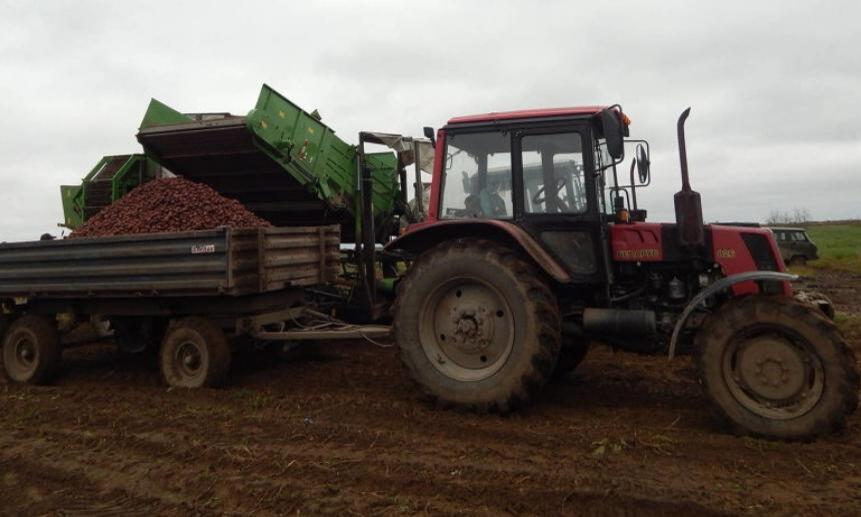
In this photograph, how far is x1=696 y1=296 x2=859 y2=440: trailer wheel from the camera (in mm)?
3736

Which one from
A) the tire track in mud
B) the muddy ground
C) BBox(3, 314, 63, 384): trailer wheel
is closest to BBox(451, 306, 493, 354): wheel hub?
the muddy ground

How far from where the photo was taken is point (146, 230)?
247 inches

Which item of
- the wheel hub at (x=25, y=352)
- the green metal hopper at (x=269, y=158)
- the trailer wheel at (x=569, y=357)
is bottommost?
the trailer wheel at (x=569, y=357)

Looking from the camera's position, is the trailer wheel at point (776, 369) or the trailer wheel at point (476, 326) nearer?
the trailer wheel at point (776, 369)

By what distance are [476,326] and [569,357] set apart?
4.27ft

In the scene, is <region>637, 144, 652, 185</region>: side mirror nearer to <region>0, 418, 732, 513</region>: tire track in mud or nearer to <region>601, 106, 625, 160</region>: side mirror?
<region>601, 106, 625, 160</region>: side mirror

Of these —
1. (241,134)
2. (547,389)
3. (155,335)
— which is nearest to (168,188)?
(241,134)

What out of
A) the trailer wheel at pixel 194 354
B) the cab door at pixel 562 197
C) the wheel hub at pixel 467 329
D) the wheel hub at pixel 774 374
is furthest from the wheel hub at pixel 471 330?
the trailer wheel at pixel 194 354

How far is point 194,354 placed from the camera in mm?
5918

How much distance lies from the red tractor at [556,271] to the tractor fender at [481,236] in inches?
0.5

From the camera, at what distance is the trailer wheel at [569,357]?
5492 millimetres

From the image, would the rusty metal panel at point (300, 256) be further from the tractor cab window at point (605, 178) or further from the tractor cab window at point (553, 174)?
the tractor cab window at point (605, 178)

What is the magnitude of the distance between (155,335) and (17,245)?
1.75m

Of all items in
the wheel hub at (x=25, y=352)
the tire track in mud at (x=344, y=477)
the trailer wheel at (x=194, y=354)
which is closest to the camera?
the tire track in mud at (x=344, y=477)
